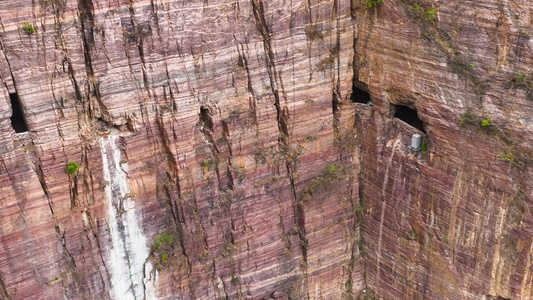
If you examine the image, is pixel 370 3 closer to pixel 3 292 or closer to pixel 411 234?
pixel 411 234

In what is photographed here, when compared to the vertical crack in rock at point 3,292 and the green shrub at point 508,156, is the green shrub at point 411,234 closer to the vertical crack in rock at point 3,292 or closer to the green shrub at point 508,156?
the green shrub at point 508,156

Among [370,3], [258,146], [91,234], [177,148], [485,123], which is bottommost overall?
[91,234]

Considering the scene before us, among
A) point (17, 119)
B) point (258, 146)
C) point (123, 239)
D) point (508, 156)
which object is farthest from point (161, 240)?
point (508, 156)

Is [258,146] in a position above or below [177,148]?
below

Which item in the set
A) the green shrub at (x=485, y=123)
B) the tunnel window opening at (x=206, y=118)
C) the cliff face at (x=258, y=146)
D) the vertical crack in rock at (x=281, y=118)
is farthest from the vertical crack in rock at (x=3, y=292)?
the green shrub at (x=485, y=123)

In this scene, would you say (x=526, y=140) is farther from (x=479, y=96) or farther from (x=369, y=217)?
(x=369, y=217)

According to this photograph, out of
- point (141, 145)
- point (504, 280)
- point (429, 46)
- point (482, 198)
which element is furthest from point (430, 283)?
point (141, 145)

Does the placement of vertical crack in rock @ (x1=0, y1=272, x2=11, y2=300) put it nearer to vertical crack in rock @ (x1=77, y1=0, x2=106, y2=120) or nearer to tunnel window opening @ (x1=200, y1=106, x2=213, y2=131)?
vertical crack in rock @ (x1=77, y1=0, x2=106, y2=120)
